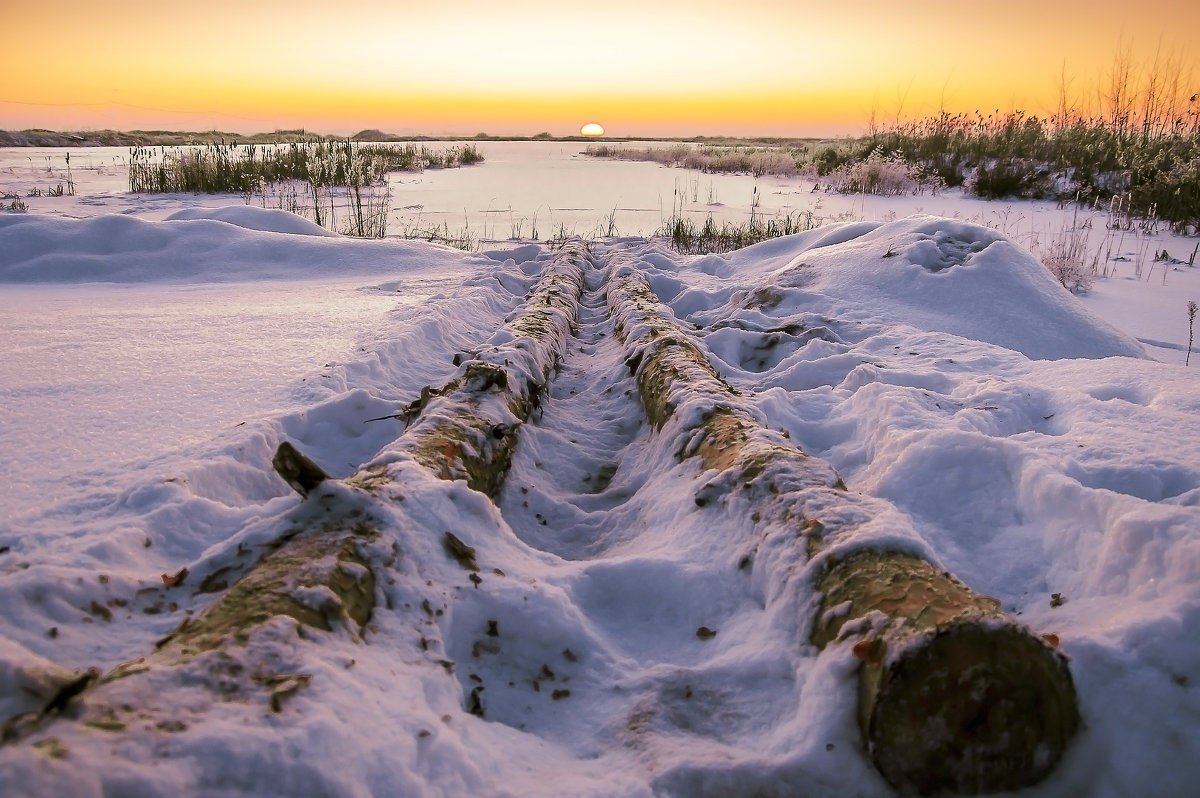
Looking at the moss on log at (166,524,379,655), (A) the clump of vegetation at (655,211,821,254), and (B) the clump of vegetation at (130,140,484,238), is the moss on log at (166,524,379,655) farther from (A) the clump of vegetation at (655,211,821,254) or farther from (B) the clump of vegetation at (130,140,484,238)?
(B) the clump of vegetation at (130,140,484,238)

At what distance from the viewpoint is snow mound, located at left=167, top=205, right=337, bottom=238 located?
8586 mm

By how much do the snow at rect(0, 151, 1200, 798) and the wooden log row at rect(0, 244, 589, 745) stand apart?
1 cm

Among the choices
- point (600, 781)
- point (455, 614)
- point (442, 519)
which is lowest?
point (600, 781)

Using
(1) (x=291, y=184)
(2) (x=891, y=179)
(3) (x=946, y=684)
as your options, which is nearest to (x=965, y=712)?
(3) (x=946, y=684)

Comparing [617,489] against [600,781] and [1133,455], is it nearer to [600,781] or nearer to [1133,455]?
[600,781]

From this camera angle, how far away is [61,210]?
987 centimetres

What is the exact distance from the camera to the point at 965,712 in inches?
52.2

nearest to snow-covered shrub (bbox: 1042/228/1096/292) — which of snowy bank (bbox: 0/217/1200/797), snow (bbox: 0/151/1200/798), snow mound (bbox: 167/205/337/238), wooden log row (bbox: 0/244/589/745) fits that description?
snow (bbox: 0/151/1200/798)

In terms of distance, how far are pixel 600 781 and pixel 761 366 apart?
3431 millimetres

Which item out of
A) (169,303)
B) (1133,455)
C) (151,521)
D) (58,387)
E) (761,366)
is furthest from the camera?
(169,303)

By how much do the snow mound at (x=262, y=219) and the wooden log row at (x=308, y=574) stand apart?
6.65m

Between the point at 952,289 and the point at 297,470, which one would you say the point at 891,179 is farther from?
the point at 297,470

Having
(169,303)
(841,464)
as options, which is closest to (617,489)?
(841,464)

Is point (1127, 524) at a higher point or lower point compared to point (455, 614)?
higher
